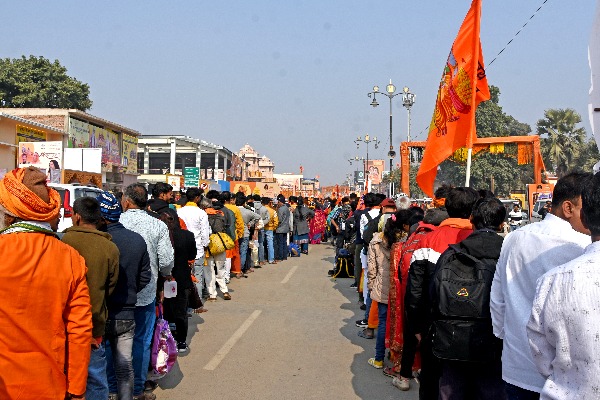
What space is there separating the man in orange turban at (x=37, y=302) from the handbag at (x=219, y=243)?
306 inches

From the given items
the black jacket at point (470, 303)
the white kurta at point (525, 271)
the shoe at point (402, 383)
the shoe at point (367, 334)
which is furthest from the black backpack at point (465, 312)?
the shoe at point (367, 334)

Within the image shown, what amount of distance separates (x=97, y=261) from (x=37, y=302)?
3.78 feet

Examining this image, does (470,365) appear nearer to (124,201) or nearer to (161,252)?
(161,252)

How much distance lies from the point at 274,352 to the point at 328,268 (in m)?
9.42

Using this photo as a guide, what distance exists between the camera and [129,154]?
37.3 m

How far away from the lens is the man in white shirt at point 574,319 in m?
2.06

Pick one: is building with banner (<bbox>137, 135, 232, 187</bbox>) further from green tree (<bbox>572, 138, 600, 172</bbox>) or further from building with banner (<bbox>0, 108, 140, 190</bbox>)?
green tree (<bbox>572, 138, 600, 172</bbox>)

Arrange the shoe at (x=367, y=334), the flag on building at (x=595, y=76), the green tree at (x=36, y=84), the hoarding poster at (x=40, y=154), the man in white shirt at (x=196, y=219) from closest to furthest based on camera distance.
→ the flag on building at (x=595, y=76), the shoe at (x=367, y=334), the man in white shirt at (x=196, y=219), the hoarding poster at (x=40, y=154), the green tree at (x=36, y=84)

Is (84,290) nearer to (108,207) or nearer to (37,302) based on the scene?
(37,302)

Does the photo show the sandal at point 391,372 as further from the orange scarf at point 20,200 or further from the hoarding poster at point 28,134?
the hoarding poster at point 28,134

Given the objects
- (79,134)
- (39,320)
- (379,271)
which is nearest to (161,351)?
(379,271)

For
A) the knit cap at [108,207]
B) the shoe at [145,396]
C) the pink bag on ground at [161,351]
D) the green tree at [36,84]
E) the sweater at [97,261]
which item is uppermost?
the green tree at [36,84]

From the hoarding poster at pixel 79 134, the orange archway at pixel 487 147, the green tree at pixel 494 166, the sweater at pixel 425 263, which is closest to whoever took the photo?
the sweater at pixel 425 263

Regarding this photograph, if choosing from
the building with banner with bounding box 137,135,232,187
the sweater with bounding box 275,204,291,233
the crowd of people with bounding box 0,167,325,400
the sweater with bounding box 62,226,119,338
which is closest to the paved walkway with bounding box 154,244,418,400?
the crowd of people with bounding box 0,167,325,400
